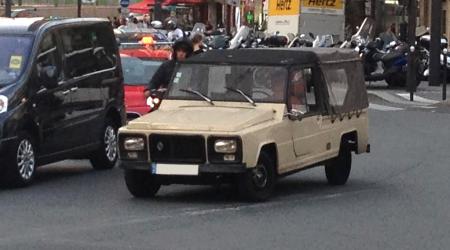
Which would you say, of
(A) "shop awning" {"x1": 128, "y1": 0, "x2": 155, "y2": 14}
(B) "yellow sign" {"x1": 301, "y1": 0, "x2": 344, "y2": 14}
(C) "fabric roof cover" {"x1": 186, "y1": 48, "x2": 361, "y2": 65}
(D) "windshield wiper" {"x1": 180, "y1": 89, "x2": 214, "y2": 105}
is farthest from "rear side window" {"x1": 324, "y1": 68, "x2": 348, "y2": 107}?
(A) "shop awning" {"x1": 128, "y1": 0, "x2": 155, "y2": 14}

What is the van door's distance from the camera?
15.0m

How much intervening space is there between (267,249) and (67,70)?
5.71m

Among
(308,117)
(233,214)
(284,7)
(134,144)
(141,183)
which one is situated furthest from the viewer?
(284,7)

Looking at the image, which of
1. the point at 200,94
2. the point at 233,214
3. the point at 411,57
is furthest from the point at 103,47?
the point at 411,57

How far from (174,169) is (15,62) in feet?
9.53

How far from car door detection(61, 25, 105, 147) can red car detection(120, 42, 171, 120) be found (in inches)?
89.5

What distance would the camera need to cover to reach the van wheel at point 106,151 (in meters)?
16.0

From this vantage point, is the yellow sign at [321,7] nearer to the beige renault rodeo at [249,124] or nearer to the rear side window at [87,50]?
the rear side window at [87,50]

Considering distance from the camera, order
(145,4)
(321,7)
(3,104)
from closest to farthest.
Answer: (3,104)
(321,7)
(145,4)

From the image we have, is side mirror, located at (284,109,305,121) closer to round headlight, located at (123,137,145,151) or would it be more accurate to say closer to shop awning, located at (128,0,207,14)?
round headlight, located at (123,137,145,151)

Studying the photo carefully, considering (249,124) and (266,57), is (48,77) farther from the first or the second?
(249,124)

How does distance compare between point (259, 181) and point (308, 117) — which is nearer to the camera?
point (259, 181)

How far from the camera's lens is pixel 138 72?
20219 mm

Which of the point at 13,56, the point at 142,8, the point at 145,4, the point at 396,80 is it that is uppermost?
the point at 145,4
